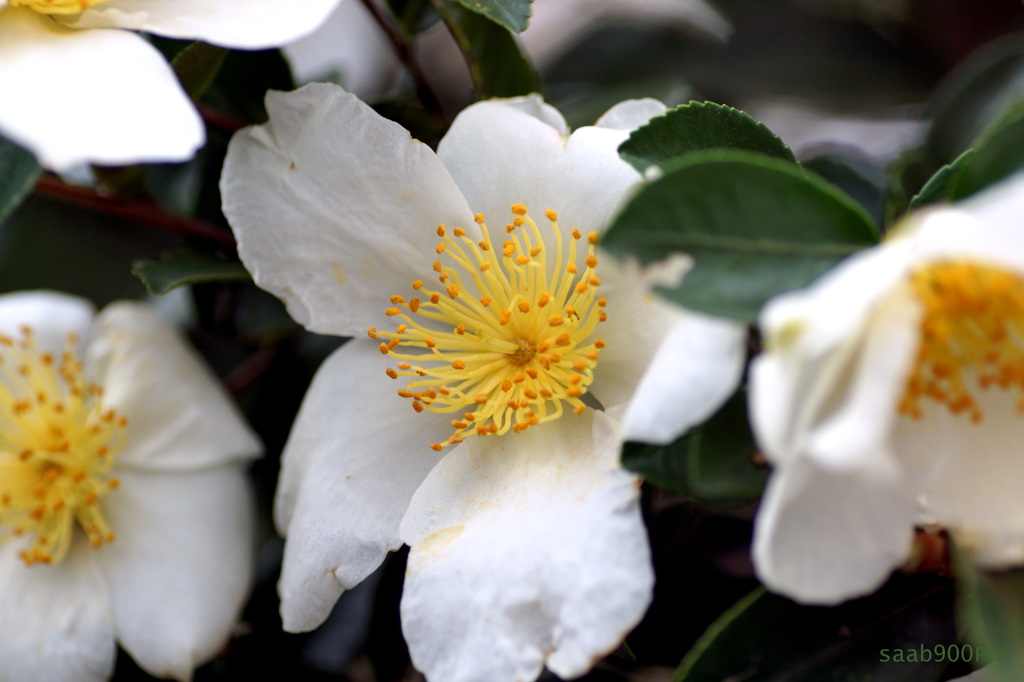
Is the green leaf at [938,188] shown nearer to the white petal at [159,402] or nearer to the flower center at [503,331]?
the flower center at [503,331]

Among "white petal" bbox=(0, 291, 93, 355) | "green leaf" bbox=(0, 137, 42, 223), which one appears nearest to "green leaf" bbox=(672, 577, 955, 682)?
"green leaf" bbox=(0, 137, 42, 223)

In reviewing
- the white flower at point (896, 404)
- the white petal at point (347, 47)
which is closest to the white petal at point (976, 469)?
the white flower at point (896, 404)

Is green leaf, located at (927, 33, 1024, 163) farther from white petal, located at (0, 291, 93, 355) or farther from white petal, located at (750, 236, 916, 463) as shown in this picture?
white petal, located at (0, 291, 93, 355)

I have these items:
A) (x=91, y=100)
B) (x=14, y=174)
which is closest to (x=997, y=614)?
(x=91, y=100)

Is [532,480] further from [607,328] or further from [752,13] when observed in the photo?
[752,13]

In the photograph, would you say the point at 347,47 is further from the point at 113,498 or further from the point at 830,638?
the point at 830,638

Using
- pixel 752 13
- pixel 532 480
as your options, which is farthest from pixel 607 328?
pixel 752 13
